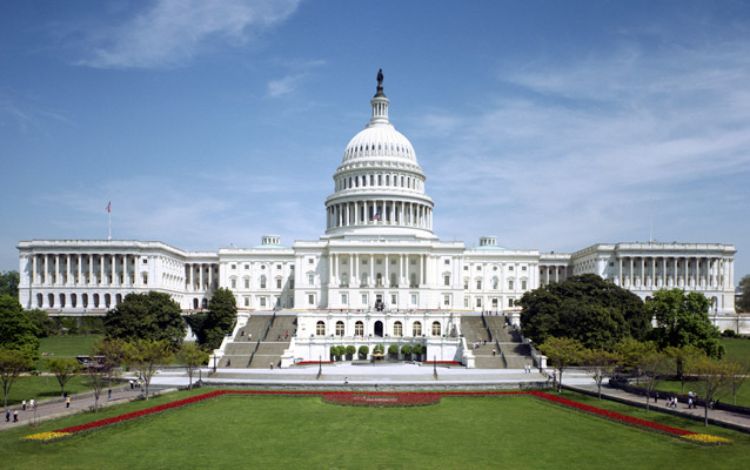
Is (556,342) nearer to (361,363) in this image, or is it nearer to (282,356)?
(361,363)

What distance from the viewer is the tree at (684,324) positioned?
70188mm

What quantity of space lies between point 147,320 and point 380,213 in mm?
59798

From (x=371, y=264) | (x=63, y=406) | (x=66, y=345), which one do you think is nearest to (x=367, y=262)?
(x=371, y=264)

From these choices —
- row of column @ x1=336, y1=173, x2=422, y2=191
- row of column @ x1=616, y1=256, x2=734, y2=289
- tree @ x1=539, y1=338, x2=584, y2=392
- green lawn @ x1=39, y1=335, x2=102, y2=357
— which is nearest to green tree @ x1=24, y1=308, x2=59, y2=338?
green lawn @ x1=39, y1=335, x2=102, y2=357

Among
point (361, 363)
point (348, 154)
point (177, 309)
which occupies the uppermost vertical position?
point (348, 154)

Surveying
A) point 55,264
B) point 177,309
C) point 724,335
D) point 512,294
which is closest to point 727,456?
point 177,309

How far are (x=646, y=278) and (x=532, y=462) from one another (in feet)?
376

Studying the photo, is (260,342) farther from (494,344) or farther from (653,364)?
Result: (653,364)

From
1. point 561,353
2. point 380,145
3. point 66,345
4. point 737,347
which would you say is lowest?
point 66,345

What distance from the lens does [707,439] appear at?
3903 centimetres

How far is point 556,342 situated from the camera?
6919cm

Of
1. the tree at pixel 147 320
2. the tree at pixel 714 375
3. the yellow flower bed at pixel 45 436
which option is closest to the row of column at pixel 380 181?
the tree at pixel 147 320

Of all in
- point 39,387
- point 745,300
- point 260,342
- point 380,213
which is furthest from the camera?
point 745,300

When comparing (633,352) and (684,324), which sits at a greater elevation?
(684,324)
